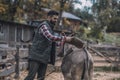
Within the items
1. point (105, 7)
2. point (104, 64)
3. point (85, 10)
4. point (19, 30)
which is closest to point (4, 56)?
point (104, 64)

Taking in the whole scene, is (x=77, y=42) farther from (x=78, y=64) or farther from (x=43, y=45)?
(x=43, y=45)

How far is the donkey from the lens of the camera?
250 inches

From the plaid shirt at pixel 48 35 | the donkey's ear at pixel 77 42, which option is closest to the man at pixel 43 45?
the plaid shirt at pixel 48 35

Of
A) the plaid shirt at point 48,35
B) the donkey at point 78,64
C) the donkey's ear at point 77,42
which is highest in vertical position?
the plaid shirt at point 48,35

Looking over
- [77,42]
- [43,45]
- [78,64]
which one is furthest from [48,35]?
[78,64]

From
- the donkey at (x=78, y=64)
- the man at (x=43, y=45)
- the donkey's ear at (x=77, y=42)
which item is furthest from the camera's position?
the man at (x=43, y=45)

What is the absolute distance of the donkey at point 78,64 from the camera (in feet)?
20.8

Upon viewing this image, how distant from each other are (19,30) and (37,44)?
23.1 m

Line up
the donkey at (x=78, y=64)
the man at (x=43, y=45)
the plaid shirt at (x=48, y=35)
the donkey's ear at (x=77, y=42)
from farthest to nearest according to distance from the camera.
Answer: the man at (x=43, y=45) < the plaid shirt at (x=48, y=35) < the donkey's ear at (x=77, y=42) < the donkey at (x=78, y=64)

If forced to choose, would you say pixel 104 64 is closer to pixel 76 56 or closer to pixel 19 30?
pixel 76 56

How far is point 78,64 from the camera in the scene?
6.36 meters

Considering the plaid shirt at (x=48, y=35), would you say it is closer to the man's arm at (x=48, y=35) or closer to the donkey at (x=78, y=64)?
the man's arm at (x=48, y=35)

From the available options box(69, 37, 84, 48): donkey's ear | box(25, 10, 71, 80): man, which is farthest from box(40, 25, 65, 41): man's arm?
box(69, 37, 84, 48): donkey's ear

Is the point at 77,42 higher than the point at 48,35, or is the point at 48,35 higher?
the point at 48,35
